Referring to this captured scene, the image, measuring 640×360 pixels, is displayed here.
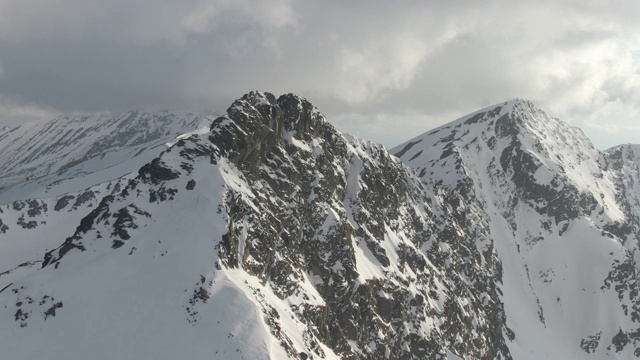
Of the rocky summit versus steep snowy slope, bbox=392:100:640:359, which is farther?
steep snowy slope, bbox=392:100:640:359

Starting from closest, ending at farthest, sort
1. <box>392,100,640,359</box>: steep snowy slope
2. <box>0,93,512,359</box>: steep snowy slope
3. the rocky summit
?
<box>0,93,512,359</box>: steep snowy slope, the rocky summit, <box>392,100,640,359</box>: steep snowy slope

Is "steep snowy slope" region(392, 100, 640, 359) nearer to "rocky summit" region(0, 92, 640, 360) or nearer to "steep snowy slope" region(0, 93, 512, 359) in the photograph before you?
"rocky summit" region(0, 92, 640, 360)

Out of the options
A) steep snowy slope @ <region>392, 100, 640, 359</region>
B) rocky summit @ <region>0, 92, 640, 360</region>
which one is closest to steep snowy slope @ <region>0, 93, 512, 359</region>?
rocky summit @ <region>0, 92, 640, 360</region>

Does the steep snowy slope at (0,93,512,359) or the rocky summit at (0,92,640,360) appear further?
the rocky summit at (0,92,640,360)

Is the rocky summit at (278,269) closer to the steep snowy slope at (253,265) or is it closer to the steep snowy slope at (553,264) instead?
the steep snowy slope at (253,265)

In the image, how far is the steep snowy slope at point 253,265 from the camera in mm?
52375

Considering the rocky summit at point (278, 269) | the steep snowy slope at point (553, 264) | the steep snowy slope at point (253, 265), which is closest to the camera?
the steep snowy slope at point (253, 265)

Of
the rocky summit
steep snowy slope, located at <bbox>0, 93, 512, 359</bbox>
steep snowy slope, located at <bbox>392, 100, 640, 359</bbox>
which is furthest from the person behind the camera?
steep snowy slope, located at <bbox>392, 100, 640, 359</bbox>

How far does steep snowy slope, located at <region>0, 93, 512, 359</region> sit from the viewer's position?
172 feet

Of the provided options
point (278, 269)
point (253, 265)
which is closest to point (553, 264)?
point (278, 269)

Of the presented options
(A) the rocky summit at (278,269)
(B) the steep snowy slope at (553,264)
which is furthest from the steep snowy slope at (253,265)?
(B) the steep snowy slope at (553,264)

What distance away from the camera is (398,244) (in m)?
110

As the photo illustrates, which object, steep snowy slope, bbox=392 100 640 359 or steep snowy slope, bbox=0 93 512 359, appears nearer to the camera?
steep snowy slope, bbox=0 93 512 359

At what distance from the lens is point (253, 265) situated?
217 feet
